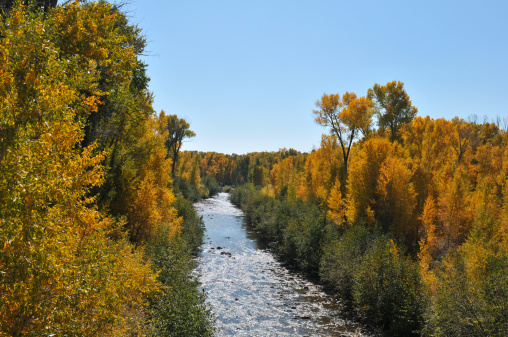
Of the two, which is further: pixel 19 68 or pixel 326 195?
pixel 326 195

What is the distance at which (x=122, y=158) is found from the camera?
80.4 ft

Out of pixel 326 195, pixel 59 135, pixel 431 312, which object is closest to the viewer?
pixel 59 135

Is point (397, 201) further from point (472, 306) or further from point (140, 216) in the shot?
point (140, 216)

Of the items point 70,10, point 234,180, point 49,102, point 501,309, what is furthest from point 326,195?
point 234,180

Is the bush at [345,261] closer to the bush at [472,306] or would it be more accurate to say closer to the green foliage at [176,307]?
the bush at [472,306]

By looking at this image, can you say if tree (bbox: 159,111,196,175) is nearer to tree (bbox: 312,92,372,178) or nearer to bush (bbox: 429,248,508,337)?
tree (bbox: 312,92,372,178)

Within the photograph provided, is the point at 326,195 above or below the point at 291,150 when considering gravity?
below

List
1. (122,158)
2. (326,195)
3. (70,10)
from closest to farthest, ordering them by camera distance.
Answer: (70,10) → (122,158) → (326,195)

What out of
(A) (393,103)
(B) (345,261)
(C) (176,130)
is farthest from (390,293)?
(C) (176,130)

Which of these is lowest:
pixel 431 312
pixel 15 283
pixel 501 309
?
pixel 431 312

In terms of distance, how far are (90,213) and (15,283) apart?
2.65m

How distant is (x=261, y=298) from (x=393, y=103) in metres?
41.2

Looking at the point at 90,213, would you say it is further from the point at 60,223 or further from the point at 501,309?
the point at 501,309

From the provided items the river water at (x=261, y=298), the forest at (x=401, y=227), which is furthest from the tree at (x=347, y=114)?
the river water at (x=261, y=298)
